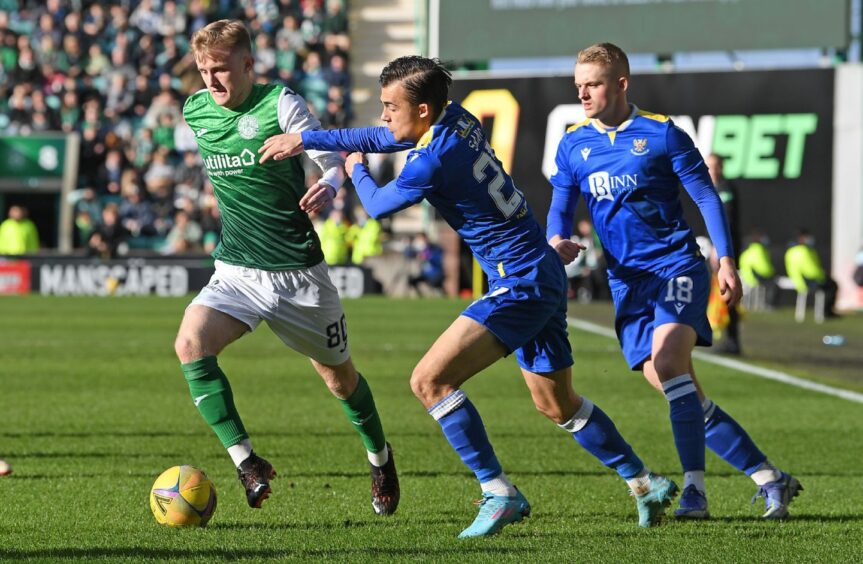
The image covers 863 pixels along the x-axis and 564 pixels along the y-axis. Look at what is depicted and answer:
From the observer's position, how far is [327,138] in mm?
5699

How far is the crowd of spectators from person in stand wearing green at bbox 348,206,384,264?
107 inches

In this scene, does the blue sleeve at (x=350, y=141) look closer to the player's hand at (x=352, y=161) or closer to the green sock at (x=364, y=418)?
the player's hand at (x=352, y=161)

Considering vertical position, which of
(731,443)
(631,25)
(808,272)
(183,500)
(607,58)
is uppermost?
(631,25)

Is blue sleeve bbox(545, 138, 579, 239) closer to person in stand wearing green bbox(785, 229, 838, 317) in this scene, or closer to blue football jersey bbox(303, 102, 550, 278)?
blue football jersey bbox(303, 102, 550, 278)

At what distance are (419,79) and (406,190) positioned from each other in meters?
0.43

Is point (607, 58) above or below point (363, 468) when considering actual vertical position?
above

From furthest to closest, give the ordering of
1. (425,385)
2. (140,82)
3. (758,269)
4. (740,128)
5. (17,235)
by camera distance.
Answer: (140,82), (17,235), (740,128), (758,269), (425,385)

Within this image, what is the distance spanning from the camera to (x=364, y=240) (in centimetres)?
3005

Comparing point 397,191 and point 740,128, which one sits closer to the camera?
point 397,191

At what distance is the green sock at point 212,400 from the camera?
19.4 feet

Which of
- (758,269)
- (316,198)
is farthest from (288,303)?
(758,269)

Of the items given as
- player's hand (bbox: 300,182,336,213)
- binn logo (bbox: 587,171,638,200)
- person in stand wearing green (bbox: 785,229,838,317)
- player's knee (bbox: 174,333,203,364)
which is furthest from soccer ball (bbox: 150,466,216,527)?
person in stand wearing green (bbox: 785,229,838,317)

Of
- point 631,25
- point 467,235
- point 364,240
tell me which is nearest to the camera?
point 467,235

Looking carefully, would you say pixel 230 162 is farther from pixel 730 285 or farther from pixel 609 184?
pixel 730 285
